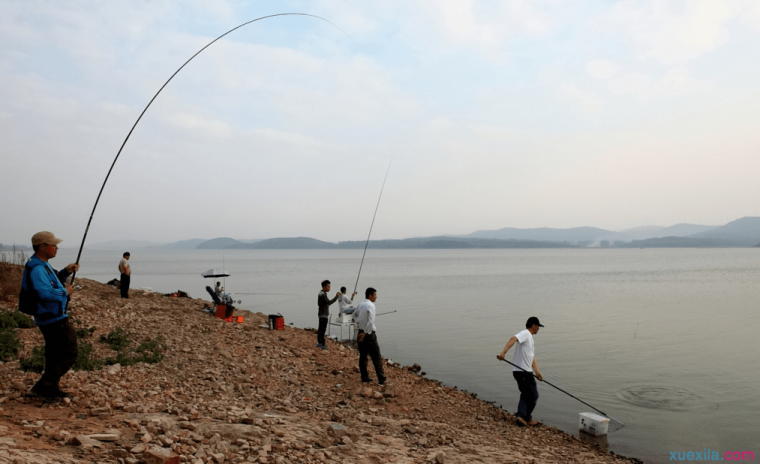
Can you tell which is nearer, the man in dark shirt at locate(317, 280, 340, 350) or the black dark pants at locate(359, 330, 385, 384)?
the black dark pants at locate(359, 330, 385, 384)

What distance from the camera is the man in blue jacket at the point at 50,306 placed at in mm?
5602

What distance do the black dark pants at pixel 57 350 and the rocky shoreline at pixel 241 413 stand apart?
1.04 ft

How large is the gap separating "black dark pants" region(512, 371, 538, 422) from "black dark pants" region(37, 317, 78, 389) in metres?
6.61

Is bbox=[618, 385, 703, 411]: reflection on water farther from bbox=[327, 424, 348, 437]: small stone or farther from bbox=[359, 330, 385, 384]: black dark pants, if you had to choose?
bbox=[327, 424, 348, 437]: small stone

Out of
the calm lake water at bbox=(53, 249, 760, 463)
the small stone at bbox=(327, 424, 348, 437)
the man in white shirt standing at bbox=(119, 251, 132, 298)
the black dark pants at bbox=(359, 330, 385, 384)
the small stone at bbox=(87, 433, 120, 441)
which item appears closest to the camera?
the small stone at bbox=(87, 433, 120, 441)

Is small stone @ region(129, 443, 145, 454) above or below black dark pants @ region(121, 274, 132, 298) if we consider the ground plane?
below

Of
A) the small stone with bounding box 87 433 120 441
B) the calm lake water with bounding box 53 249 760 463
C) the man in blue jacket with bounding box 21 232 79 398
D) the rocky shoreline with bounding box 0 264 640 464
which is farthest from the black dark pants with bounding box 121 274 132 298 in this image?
the small stone with bounding box 87 433 120 441

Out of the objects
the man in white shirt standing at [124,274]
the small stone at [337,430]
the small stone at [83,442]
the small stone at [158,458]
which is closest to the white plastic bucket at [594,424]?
the small stone at [337,430]

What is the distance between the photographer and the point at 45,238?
5.77m

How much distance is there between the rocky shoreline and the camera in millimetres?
5094

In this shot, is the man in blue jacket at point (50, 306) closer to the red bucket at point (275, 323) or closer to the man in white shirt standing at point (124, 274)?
the red bucket at point (275, 323)

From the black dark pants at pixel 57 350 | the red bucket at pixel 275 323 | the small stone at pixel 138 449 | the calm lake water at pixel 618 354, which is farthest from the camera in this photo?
the red bucket at pixel 275 323

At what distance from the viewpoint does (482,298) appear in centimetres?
3750

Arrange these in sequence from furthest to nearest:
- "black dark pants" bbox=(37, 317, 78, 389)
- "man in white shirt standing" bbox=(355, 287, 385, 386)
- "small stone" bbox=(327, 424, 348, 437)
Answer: "man in white shirt standing" bbox=(355, 287, 385, 386)
"small stone" bbox=(327, 424, 348, 437)
"black dark pants" bbox=(37, 317, 78, 389)
